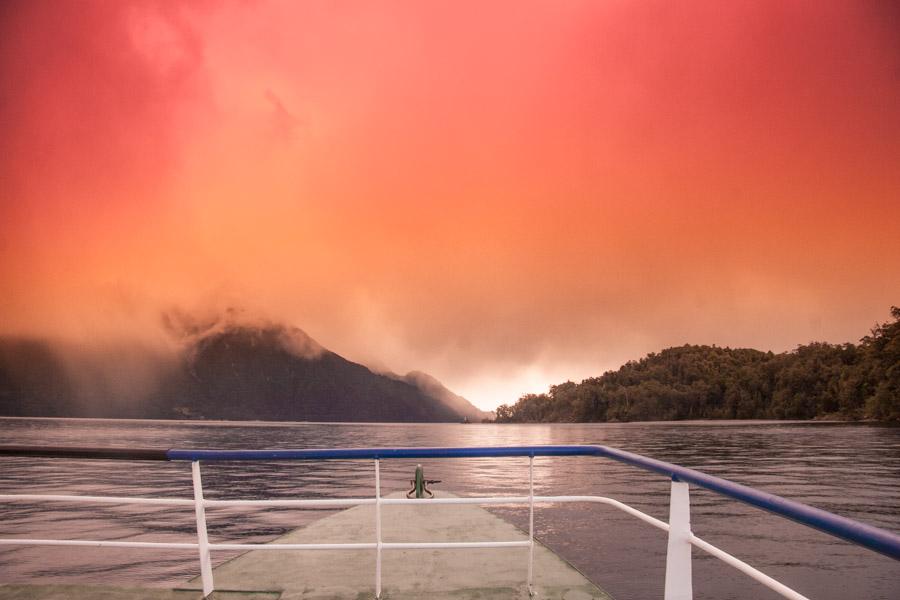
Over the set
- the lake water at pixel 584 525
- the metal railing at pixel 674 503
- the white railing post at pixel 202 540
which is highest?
the metal railing at pixel 674 503

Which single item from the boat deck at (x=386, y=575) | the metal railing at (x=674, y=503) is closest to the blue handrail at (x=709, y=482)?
the metal railing at (x=674, y=503)

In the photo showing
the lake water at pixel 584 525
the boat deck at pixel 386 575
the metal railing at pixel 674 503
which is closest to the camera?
the metal railing at pixel 674 503

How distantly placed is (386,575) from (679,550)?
3762mm

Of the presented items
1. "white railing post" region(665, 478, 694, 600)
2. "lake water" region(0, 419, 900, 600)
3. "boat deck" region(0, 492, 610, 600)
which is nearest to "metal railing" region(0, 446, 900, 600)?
"white railing post" region(665, 478, 694, 600)

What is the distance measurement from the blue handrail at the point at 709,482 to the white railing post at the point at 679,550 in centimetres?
10

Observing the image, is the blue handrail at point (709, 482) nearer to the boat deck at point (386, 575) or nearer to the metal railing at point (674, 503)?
the metal railing at point (674, 503)

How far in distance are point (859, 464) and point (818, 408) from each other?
504 feet

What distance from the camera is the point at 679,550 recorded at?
3.27 m

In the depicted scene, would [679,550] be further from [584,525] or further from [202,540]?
[584,525]

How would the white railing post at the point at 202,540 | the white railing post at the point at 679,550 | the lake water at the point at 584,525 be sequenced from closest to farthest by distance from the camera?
the white railing post at the point at 679,550 < the white railing post at the point at 202,540 < the lake water at the point at 584,525

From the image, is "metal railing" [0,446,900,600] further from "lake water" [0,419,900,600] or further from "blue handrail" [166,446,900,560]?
"lake water" [0,419,900,600]

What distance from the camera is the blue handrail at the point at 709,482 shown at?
5.73ft

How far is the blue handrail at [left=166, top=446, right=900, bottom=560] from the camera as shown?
5.73 ft

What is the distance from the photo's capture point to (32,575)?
50.8ft
